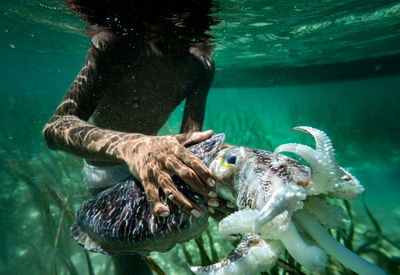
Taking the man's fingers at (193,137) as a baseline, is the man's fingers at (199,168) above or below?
below

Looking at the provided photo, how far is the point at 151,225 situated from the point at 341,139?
21355 mm

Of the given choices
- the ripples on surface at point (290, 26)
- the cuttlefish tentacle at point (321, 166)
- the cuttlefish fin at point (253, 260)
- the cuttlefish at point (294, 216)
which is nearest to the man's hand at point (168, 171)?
the cuttlefish at point (294, 216)

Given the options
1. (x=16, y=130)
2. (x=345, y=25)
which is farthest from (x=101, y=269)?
(x=16, y=130)

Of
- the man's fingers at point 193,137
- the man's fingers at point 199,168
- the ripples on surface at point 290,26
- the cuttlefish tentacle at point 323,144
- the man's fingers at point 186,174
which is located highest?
the ripples on surface at point 290,26

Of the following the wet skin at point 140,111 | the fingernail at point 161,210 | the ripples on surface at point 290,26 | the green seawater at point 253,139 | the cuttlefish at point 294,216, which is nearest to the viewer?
the cuttlefish at point 294,216

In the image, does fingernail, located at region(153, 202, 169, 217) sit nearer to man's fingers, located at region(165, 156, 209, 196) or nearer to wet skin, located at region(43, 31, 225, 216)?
wet skin, located at region(43, 31, 225, 216)

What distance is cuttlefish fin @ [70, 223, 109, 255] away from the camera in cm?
181

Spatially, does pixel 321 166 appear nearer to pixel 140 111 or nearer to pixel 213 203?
pixel 213 203

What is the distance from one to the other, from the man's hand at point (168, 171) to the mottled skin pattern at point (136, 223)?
0.50ft

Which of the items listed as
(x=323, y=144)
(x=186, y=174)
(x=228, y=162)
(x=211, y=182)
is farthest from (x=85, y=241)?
(x=323, y=144)

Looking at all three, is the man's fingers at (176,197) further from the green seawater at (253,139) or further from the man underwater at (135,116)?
the green seawater at (253,139)

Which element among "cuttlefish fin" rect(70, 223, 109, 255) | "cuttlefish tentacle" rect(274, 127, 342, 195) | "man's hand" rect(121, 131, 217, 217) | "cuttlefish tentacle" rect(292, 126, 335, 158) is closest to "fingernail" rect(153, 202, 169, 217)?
"man's hand" rect(121, 131, 217, 217)

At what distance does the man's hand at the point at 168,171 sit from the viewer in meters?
1.49

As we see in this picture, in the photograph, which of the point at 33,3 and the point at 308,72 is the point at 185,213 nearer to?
the point at 33,3
